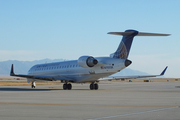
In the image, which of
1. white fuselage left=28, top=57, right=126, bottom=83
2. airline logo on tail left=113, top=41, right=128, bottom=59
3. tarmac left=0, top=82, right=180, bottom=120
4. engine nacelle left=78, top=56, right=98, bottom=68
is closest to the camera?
tarmac left=0, top=82, right=180, bottom=120

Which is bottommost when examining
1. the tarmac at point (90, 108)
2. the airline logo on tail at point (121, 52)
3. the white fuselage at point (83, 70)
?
the tarmac at point (90, 108)

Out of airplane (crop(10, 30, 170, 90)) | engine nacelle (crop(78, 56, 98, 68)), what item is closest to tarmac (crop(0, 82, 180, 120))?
airplane (crop(10, 30, 170, 90))

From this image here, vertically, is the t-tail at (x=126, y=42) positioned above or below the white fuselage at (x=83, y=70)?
above

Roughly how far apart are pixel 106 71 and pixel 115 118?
70.1 feet

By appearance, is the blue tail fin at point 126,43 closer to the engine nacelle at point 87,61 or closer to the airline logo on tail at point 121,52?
the airline logo on tail at point 121,52

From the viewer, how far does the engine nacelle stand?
31.1 meters

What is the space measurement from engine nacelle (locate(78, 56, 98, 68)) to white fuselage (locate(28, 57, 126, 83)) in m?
0.59

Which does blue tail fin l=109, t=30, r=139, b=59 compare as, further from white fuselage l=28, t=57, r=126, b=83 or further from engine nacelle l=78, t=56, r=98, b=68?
engine nacelle l=78, t=56, r=98, b=68

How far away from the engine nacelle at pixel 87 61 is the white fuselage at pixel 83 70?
587 millimetres

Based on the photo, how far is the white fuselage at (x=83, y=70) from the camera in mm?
30156

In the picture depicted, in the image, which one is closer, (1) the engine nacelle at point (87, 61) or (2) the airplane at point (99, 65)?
(2) the airplane at point (99, 65)

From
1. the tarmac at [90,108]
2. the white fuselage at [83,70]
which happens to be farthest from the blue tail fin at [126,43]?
the tarmac at [90,108]

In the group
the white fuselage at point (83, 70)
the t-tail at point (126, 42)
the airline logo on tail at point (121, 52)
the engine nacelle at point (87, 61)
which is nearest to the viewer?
the t-tail at point (126, 42)

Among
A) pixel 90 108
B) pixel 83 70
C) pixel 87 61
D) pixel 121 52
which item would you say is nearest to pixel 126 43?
pixel 121 52
